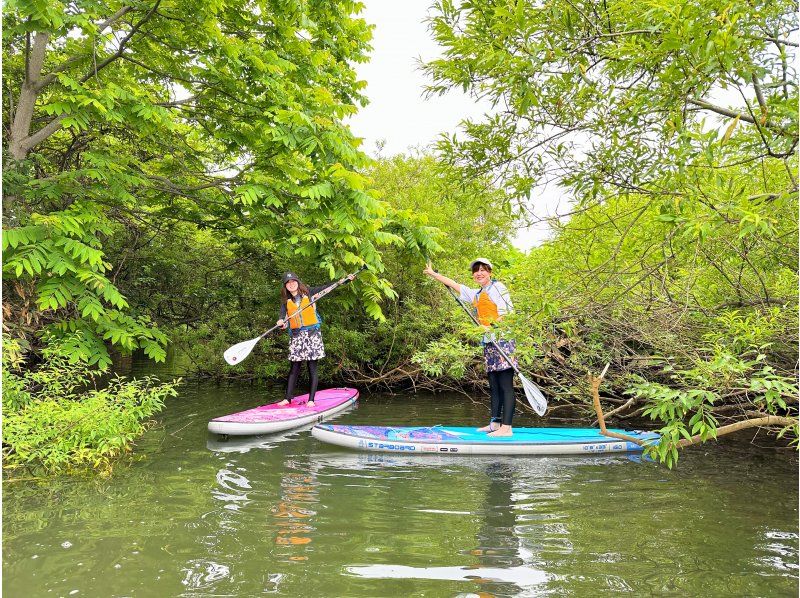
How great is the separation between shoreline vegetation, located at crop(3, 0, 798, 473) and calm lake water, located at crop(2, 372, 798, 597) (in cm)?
69

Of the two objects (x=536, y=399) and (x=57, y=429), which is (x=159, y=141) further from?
(x=536, y=399)

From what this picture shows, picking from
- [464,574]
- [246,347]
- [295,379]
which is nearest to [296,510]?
[464,574]

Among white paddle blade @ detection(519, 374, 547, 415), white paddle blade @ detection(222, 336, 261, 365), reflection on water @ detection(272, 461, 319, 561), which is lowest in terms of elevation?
reflection on water @ detection(272, 461, 319, 561)

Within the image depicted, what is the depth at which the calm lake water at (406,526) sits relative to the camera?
3.11 metres

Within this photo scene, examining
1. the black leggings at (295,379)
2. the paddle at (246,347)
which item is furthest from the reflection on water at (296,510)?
the paddle at (246,347)

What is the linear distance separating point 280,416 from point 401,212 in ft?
12.5

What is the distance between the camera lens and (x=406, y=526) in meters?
3.97

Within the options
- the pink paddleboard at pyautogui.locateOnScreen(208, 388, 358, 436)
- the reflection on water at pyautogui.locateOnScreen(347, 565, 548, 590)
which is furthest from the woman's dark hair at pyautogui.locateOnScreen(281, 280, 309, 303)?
the reflection on water at pyautogui.locateOnScreen(347, 565, 548, 590)

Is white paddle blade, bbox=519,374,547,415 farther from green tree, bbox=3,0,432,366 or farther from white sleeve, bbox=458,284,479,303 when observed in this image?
green tree, bbox=3,0,432,366

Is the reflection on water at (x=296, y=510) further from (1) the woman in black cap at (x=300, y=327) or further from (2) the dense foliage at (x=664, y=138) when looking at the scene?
(1) the woman in black cap at (x=300, y=327)


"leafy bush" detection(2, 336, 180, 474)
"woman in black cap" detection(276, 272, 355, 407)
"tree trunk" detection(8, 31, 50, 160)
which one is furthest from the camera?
"woman in black cap" detection(276, 272, 355, 407)

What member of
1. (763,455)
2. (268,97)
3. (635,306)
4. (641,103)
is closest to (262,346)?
(268,97)

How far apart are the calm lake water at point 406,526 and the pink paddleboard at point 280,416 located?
0.55 meters

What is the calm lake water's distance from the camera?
3.11m
